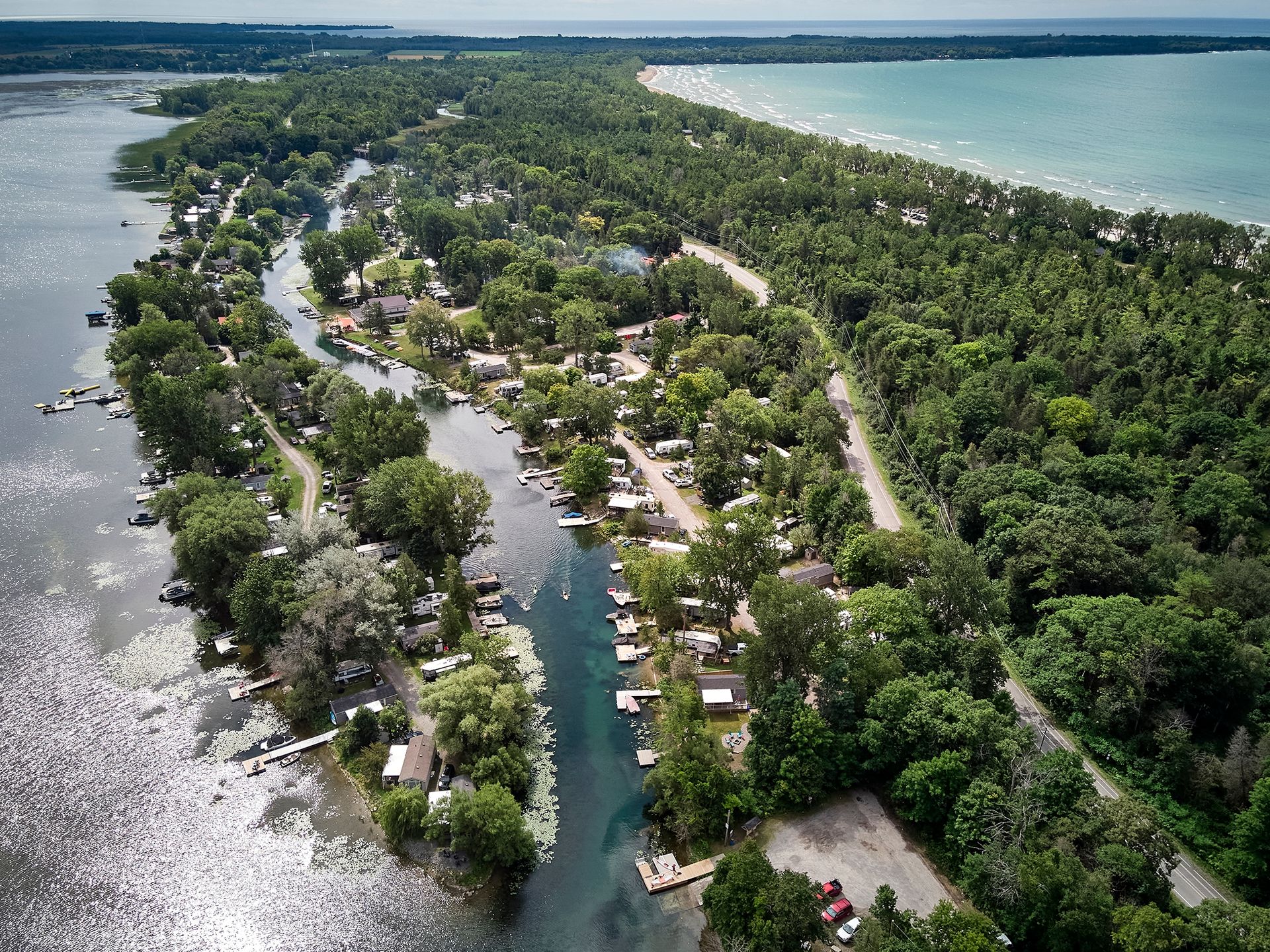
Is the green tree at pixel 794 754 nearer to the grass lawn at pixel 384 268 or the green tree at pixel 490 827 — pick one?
the green tree at pixel 490 827

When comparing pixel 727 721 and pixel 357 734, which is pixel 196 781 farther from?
pixel 727 721

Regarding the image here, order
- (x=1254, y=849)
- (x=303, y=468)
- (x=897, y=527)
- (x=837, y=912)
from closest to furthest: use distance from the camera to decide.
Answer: (x=837, y=912), (x=1254, y=849), (x=897, y=527), (x=303, y=468)

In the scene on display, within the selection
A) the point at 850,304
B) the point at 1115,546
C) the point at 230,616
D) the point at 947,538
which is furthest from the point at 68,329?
the point at 1115,546

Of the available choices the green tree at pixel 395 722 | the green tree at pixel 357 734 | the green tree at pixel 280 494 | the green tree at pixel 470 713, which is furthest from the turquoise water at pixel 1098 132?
the green tree at pixel 357 734

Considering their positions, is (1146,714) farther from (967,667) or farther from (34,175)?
(34,175)

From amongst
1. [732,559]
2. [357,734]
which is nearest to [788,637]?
[732,559]

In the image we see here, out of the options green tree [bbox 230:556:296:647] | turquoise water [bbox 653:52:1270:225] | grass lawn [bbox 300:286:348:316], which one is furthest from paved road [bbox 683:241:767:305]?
green tree [bbox 230:556:296:647]
